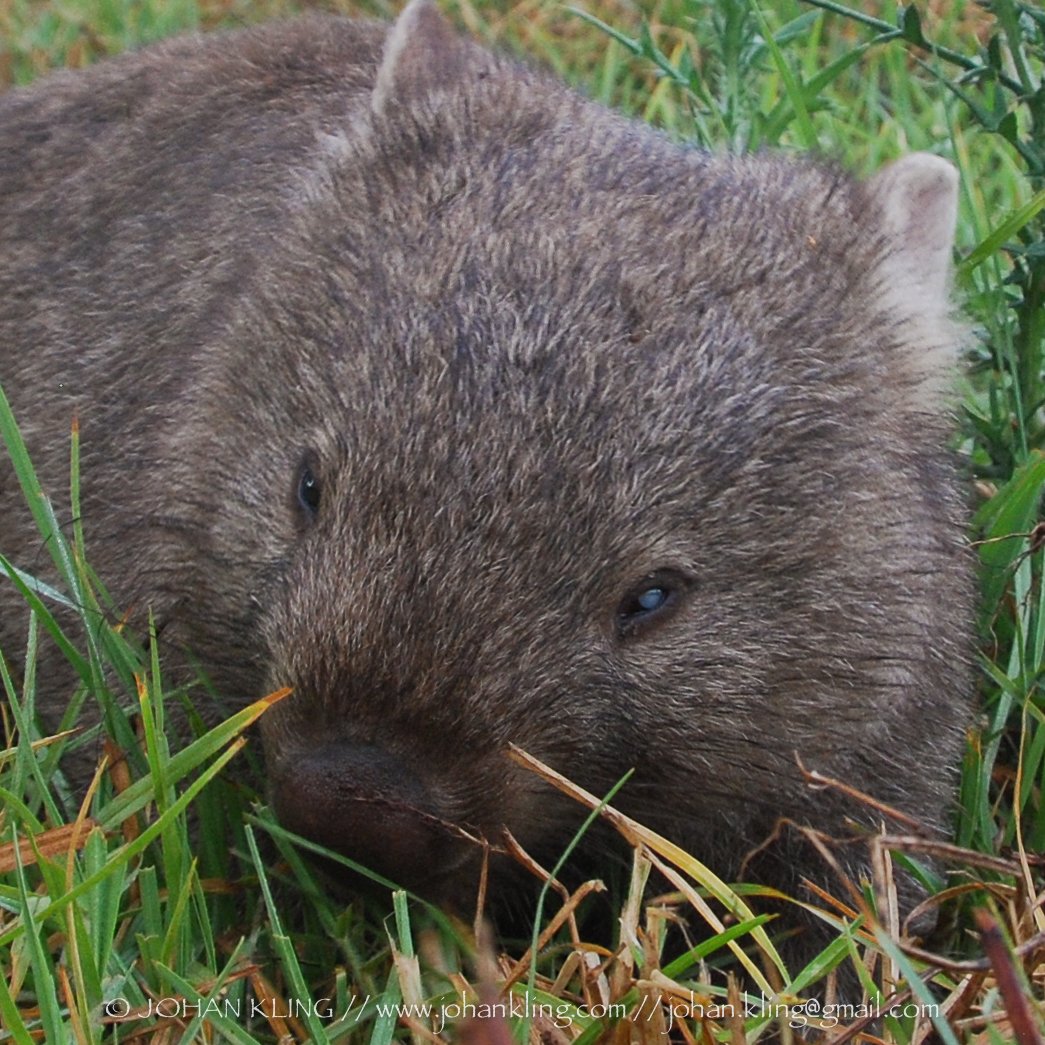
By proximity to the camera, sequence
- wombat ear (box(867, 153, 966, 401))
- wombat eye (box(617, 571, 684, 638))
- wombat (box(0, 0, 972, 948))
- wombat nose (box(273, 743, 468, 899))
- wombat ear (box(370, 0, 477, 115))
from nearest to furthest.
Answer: wombat nose (box(273, 743, 468, 899)) < wombat (box(0, 0, 972, 948)) < wombat eye (box(617, 571, 684, 638)) < wombat ear (box(867, 153, 966, 401)) < wombat ear (box(370, 0, 477, 115))

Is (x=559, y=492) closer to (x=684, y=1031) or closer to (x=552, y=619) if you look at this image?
(x=552, y=619)

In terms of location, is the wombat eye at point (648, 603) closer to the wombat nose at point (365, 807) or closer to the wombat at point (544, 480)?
the wombat at point (544, 480)

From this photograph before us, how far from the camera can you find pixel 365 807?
2.46 metres

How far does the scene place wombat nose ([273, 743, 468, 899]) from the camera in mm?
2463

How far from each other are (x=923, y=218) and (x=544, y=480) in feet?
3.60

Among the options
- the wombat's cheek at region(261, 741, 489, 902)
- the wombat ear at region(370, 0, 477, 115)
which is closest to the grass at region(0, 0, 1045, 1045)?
the wombat's cheek at region(261, 741, 489, 902)

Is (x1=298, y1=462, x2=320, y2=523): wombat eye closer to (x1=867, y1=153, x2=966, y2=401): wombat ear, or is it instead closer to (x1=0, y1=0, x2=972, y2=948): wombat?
(x1=0, y1=0, x2=972, y2=948): wombat

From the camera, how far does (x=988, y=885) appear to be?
286 cm

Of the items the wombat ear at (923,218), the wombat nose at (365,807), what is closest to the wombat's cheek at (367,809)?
the wombat nose at (365,807)

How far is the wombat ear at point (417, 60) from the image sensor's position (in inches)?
134

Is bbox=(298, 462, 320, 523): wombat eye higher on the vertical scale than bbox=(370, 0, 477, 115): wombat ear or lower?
lower

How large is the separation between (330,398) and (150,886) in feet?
2.64

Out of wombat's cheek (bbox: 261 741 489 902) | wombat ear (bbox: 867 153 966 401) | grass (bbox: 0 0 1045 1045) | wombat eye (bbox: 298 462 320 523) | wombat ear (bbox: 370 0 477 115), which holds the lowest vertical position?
grass (bbox: 0 0 1045 1045)

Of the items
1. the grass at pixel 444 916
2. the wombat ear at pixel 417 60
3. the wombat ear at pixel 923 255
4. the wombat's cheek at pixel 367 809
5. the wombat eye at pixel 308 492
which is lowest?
the grass at pixel 444 916
